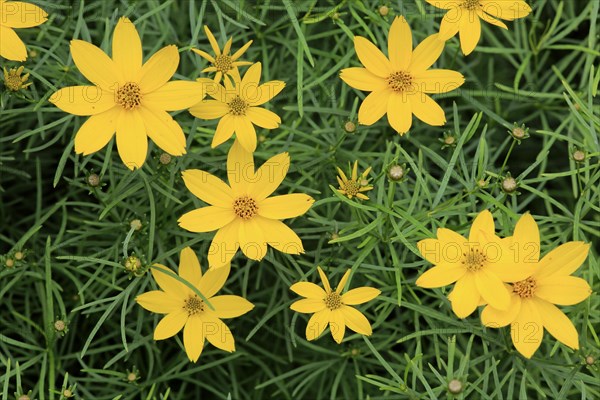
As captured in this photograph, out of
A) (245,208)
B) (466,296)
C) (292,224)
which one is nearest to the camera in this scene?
(466,296)

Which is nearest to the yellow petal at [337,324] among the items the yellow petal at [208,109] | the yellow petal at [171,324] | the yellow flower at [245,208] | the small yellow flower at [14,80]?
the yellow flower at [245,208]

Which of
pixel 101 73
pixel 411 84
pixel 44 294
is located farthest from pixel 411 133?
pixel 44 294

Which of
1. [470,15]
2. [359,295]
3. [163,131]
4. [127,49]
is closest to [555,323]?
[359,295]

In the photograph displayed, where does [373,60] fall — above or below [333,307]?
above

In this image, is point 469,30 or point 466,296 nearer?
point 466,296

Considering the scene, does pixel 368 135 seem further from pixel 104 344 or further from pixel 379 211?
pixel 104 344

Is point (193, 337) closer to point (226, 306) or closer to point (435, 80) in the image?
point (226, 306)

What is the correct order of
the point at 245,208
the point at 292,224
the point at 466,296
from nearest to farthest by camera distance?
the point at 466,296, the point at 245,208, the point at 292,224
